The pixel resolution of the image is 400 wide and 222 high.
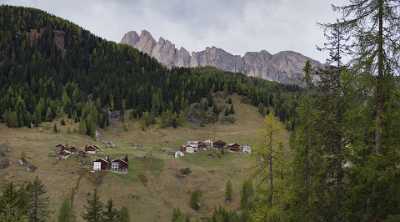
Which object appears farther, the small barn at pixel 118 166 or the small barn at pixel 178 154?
the small barn at pixel 178 154

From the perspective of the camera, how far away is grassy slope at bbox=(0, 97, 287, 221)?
104 metres

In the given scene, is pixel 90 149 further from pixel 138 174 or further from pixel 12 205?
pixel 12 205

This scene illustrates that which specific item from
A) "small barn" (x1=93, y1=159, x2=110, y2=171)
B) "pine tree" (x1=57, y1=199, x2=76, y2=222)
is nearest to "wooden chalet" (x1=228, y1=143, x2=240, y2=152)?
"small barn" (x1=93, y1=159, x2=110, y2=171)

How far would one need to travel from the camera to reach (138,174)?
12244 cm

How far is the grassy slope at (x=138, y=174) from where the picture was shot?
342 feet

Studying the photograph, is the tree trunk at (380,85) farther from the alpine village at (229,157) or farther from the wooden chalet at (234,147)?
the wooden chalet at (234,147)

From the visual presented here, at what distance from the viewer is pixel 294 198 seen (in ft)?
89.4

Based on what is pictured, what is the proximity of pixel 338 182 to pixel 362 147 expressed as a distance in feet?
11.0

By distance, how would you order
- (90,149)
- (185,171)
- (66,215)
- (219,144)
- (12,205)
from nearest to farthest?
(12,205), (66,215), (185,171), (90,149), (219,144)

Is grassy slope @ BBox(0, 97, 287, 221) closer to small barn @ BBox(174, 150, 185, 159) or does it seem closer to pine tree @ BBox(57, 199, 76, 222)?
small barn @ BBox(174, 150, 185, 159)

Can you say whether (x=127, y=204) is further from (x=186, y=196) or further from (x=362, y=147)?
(x=362, y=147)

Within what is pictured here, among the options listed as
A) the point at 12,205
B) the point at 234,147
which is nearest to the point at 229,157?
the point at 234,147

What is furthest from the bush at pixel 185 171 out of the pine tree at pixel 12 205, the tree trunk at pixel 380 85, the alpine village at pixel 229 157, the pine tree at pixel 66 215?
Answer: the tree trunk at pixel 380 85

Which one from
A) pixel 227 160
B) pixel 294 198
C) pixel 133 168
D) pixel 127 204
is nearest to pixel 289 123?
pixel 227 160
